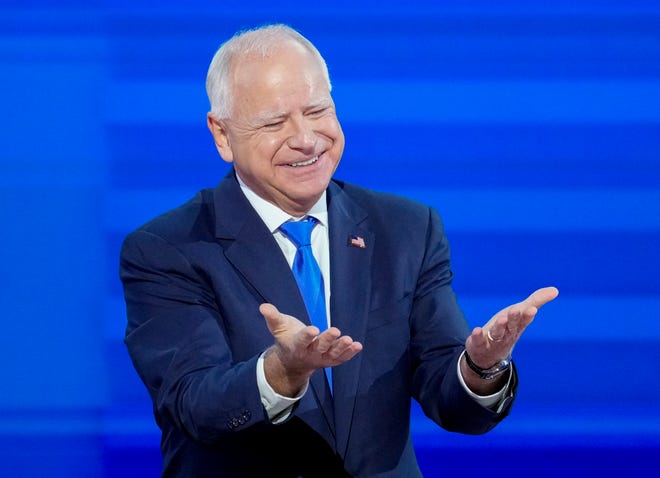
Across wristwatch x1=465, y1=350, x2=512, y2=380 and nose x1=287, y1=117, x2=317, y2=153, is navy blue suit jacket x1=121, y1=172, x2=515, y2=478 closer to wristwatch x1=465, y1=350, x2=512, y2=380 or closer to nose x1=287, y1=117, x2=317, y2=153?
wristwatch x1=465, y1=350, x2=512, y2=380

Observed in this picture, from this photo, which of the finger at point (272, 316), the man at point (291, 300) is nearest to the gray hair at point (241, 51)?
the man at point (291, 300)

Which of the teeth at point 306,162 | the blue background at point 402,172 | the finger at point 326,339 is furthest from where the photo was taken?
the blue background at point 402,172

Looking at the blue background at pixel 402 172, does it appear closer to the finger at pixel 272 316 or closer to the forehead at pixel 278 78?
the forehead at pixel 278 78

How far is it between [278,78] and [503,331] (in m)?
0.65

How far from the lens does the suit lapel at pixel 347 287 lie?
6.64 ft

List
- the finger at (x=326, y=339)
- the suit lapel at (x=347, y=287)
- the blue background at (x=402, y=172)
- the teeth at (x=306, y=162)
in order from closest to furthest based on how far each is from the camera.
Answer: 1. the finger at (x=326, y=339)
2. the suit lapel at (x=347, y=287)
3. the teeth at (x=306, y=162)
4. the blue background at (x=402, y=172)

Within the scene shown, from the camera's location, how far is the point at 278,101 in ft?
6.86

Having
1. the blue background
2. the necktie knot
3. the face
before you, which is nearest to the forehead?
the face

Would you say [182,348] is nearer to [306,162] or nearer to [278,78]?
[306,162]

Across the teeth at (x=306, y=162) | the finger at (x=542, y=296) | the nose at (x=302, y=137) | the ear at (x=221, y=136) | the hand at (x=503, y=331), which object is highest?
the ear at (x=221, y=136)

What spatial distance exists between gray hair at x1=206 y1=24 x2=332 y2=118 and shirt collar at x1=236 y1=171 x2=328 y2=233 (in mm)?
167

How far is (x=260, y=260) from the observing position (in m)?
2.08

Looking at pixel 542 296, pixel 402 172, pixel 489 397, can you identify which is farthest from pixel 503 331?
pixel 402 172

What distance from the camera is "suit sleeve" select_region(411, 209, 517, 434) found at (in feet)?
6.41
